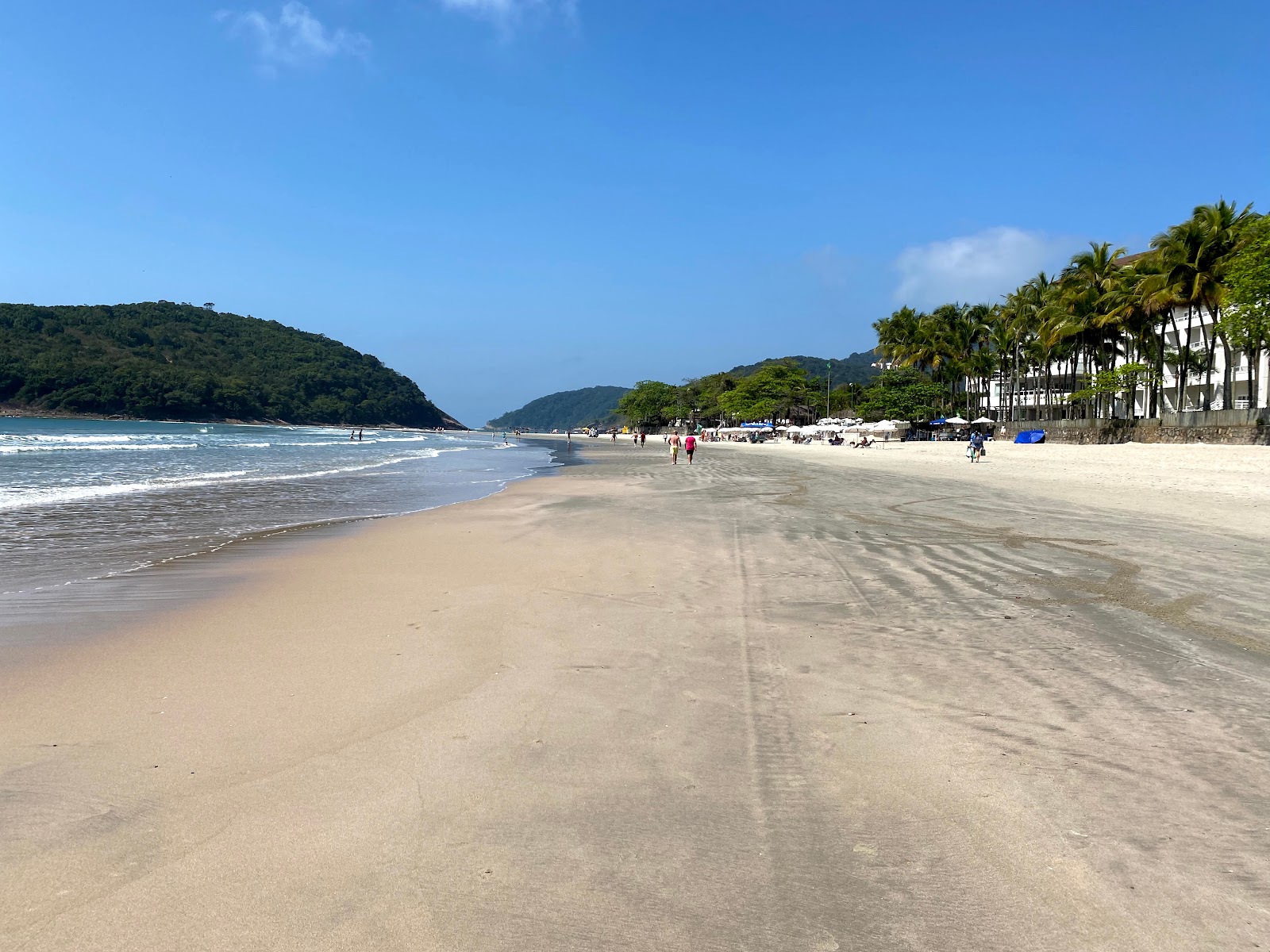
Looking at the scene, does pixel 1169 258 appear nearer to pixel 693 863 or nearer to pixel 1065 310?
pixel 1065 310

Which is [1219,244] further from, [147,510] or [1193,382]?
[147,510]

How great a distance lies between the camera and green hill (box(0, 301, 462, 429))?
140000mm

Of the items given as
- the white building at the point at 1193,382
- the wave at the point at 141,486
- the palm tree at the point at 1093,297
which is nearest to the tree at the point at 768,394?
the white building at the point at 1193,382

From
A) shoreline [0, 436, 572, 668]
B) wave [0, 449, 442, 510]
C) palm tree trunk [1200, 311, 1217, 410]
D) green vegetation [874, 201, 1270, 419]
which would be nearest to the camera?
shoreline [0, 436, 572, 668]

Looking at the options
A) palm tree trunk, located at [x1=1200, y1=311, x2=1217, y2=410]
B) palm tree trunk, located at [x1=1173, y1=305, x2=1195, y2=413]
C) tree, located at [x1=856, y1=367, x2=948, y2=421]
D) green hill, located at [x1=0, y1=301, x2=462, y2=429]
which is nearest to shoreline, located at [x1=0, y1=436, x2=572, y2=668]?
palm tree trunk, located at [x1=1173, y1=305, x2=1195, y2=413]

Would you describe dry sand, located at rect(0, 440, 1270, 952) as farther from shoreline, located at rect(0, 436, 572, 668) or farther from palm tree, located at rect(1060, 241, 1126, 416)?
palm tree, located at rect(1060, 241, 1126, 416)

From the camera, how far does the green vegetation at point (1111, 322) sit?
3816 cm

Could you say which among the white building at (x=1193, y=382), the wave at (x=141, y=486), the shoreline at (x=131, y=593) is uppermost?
the white building at (x=1193, y=382)

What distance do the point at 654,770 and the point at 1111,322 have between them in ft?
184

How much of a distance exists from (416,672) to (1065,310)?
5956 cm

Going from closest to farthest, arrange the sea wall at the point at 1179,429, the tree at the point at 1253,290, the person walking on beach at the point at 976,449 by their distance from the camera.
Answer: the tree at the point at 1253,290 < the sea wall at the point at 1179,429 < the person walking on beach at the point at 976,449

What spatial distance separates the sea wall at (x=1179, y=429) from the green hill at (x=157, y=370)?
157 m

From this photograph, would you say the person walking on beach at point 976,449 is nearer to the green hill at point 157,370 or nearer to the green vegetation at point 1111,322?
the green vegetation at point 1111,322

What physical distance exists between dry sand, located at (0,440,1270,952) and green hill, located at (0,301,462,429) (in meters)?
167
